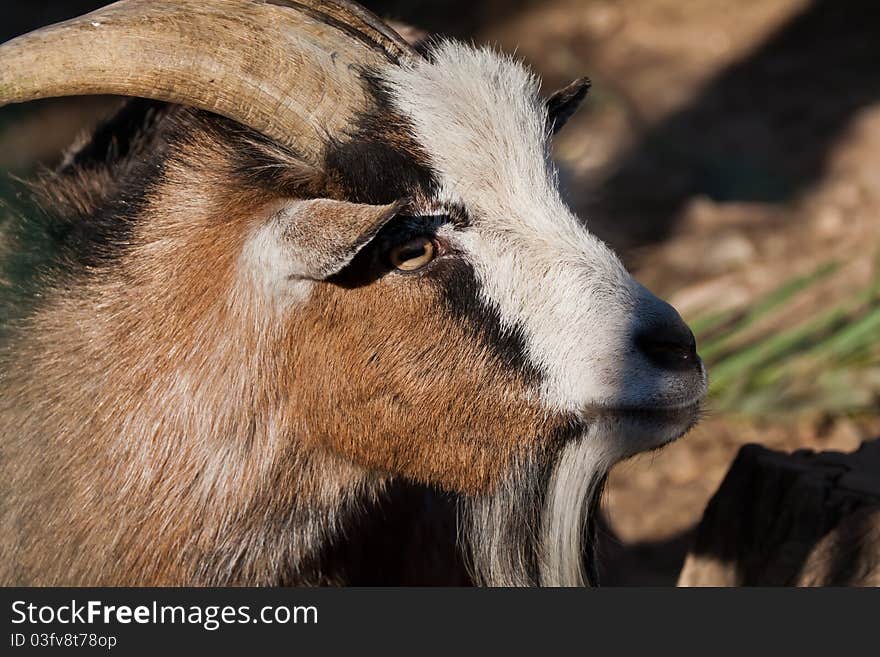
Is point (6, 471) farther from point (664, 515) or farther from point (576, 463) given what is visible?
point (664, 515)

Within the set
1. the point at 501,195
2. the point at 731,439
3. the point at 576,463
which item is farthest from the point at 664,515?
the point at 501,195

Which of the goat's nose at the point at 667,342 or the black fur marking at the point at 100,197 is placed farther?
the black fur marking at the point at 100,197

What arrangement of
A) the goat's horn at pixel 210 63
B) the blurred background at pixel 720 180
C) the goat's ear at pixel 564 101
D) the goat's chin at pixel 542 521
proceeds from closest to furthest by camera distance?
the goat's horn at pixel 210 63 < the goat's chin at pixel 542 521 < the goat's ear at pixel 564 101 < the blurred background at pixel 720 180

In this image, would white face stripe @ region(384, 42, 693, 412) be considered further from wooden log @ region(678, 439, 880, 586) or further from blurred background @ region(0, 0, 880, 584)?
blurred background @ region(0, 0, 880, 584)

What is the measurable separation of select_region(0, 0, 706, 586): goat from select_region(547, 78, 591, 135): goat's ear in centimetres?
23

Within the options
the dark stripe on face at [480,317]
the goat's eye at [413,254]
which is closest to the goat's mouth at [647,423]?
the dark stripe on face at [480,317]

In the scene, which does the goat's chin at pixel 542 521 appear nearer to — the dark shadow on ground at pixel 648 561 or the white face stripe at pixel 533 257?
the white face stripe at pixel 533 257

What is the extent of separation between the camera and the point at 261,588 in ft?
9.32

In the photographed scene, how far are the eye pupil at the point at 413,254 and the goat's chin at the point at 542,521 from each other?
1.79 ft

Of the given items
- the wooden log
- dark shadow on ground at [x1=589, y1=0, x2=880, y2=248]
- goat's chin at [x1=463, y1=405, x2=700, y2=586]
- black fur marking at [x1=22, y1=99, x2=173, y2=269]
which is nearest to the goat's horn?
black fur marking at [x1=22, y1=99, x2=173, y2=269]

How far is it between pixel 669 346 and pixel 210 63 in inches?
47.8

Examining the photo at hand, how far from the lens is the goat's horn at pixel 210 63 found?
2459 mm

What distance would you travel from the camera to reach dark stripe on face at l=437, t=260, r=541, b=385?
2594 millimetres

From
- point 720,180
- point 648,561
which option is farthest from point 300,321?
point 720,180
